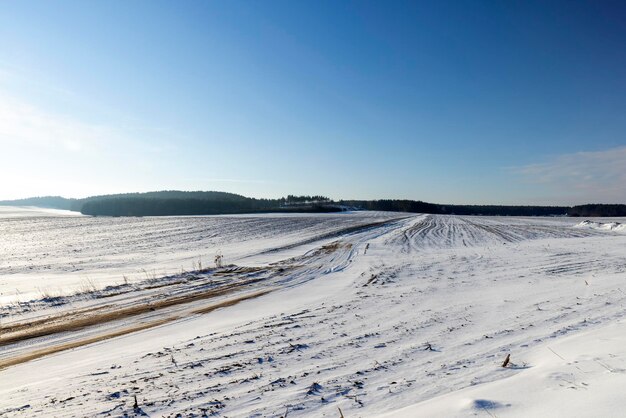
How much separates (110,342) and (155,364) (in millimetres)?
2102

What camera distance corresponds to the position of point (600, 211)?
100 m

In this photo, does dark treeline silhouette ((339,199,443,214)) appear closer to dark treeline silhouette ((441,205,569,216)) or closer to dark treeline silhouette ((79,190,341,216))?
dark treeline silhouette ((441,205,569,216))

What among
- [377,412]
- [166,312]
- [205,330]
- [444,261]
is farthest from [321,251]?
[377,412]

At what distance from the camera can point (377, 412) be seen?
4066 mm

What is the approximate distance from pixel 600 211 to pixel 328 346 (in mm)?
125175

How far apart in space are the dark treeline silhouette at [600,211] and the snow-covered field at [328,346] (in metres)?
105

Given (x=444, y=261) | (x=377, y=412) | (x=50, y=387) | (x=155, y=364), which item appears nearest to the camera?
(x=377, y=412)

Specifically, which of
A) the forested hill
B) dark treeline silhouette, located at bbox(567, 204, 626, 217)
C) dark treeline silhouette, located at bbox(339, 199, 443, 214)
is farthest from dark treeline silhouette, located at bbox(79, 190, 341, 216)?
dark treeline silhouette, located at bbox(567, 204, 626, 217)

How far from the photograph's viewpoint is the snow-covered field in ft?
14.1

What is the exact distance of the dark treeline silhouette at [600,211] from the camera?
9488 cm

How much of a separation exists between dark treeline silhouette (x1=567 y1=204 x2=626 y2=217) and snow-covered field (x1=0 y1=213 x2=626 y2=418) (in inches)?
4122

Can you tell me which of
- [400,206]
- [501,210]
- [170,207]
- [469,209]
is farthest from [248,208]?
[501,210]

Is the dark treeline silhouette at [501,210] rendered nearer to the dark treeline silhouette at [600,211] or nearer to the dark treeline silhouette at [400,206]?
the dark treeline silhouette at [400,206]

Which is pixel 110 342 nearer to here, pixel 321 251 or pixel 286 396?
pixel 286 396
